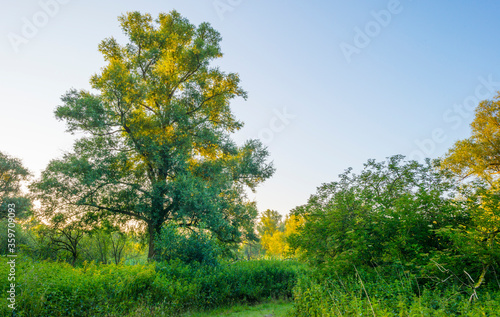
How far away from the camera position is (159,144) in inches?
575

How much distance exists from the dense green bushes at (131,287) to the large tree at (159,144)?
3551 mm

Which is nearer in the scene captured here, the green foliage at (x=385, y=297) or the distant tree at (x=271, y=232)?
the green foliage at (x=385, y=297)

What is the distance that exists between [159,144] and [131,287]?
8.53m

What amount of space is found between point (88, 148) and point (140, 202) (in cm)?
401

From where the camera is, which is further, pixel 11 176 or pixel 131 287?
pixel 11 176

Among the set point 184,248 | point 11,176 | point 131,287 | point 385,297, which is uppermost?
point 11,176

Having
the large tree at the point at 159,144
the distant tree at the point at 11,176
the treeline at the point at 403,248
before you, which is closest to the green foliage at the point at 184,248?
the large tree at the point at 159,144

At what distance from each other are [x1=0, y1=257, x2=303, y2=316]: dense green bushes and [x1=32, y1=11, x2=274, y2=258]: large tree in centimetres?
355

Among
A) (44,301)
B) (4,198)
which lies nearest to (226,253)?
(44,301)

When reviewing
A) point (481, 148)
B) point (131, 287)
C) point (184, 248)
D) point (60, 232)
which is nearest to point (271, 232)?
point (481, 148)

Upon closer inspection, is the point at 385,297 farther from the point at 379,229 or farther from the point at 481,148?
the point at 481,148

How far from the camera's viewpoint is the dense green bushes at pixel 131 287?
19.5 feet

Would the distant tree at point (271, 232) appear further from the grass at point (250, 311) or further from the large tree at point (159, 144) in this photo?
the grass at point (250, 311)

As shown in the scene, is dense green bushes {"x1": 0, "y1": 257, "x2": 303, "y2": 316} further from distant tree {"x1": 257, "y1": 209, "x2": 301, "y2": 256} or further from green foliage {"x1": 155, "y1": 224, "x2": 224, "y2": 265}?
distant tree {"x1": 257, "y1": 209, "x2": 301, "y2": 256}
